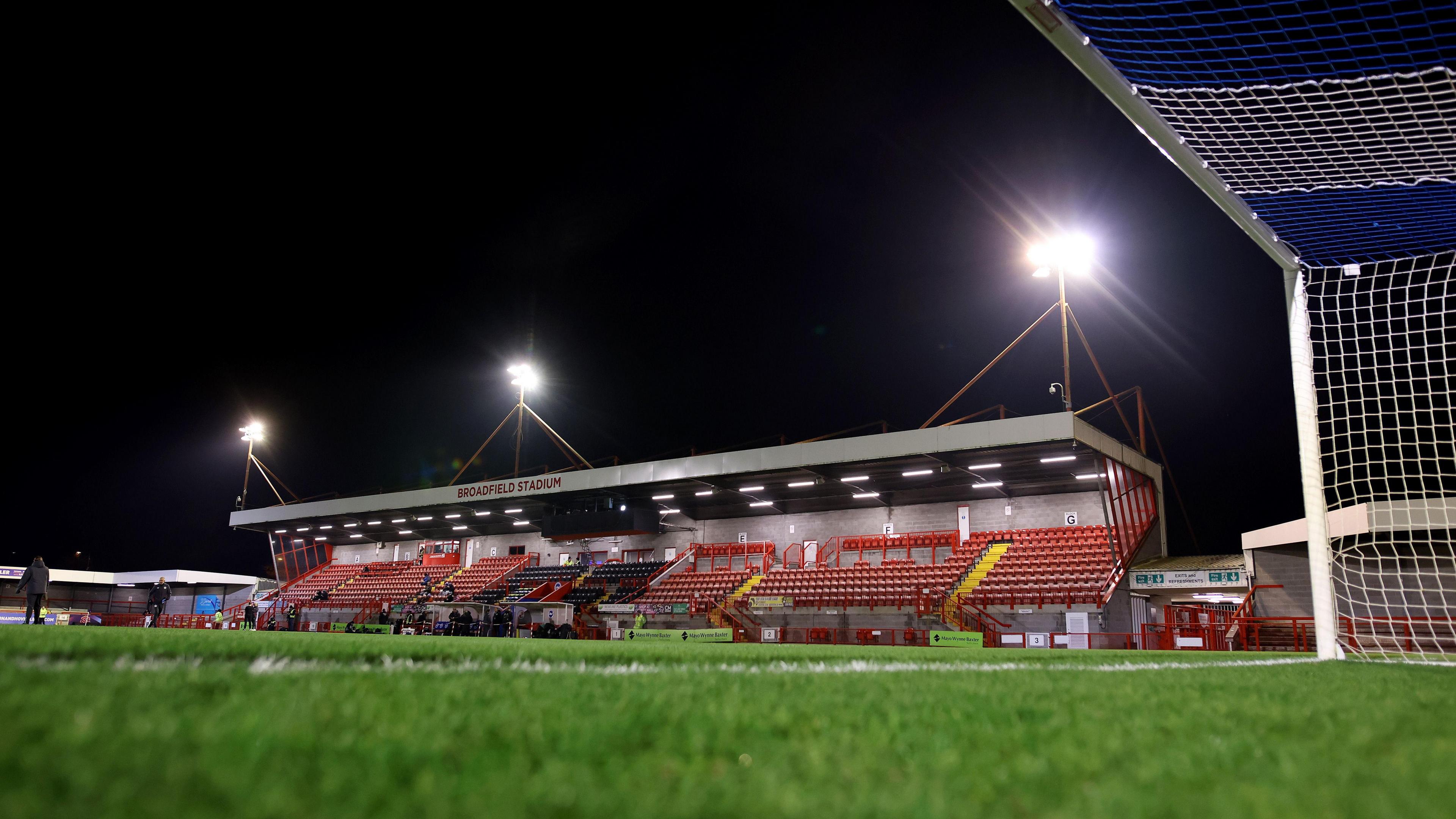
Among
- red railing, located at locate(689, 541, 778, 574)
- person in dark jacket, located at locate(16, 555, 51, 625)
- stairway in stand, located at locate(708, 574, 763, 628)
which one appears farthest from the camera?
red railing, located at locate(689, 541, 778, 574)

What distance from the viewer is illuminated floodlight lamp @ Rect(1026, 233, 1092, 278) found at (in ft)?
58.3

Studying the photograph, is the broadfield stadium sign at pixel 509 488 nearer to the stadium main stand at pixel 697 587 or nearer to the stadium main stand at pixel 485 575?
the stadium main stand at pixel 485 575

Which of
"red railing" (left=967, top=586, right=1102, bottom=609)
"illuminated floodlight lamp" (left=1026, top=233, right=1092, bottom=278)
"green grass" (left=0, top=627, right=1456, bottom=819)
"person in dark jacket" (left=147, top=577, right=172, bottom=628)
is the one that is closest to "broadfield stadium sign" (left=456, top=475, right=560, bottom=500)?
"person in dark jacket" (left=147, top=577, right=172, bottom=628)

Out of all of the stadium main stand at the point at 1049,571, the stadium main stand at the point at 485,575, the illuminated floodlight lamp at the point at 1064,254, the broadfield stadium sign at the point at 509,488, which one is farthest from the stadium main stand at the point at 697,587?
the illuminated floodlight lamp at the point at 1064,254

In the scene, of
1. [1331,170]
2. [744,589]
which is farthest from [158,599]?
[1331,170]

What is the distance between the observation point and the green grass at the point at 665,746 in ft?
3.23

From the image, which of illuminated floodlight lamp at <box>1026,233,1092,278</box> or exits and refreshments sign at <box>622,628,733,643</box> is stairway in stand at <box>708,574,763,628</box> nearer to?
exits and refreshments sign at <box>622,628,733,643</box>

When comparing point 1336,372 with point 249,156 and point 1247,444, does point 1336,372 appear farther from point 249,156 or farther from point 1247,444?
point 249,156

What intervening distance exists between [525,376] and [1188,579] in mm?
23892

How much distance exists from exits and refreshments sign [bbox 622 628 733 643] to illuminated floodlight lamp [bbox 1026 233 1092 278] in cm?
1160

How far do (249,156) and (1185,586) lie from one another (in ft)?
83.7

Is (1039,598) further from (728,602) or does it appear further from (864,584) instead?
(728,602)

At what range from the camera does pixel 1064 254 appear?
17.9 metres

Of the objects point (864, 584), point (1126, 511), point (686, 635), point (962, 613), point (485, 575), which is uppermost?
point (1126, 511)
